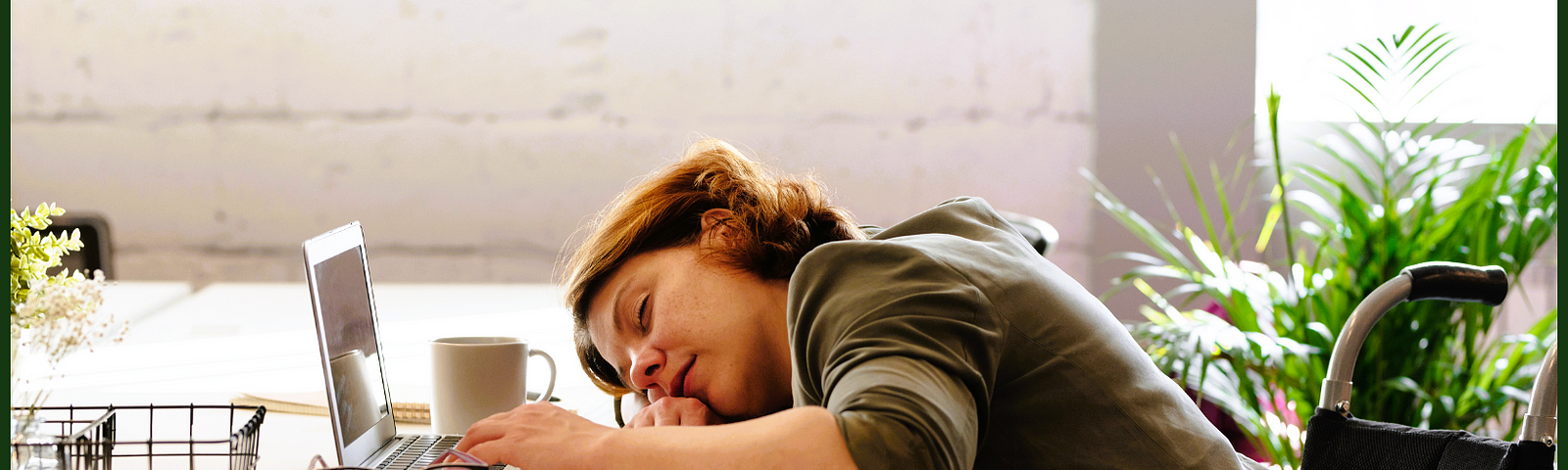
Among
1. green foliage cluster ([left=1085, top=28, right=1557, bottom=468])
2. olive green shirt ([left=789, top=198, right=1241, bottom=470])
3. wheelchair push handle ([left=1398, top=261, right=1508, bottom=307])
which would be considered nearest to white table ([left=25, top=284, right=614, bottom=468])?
olive green shirt ([left=789, top=198, right=1241, bottom=470])

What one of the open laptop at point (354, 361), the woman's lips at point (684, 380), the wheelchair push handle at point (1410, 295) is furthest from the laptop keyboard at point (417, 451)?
the wheelchair push handle at point (1410, 295)

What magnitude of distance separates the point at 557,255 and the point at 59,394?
5.72 feet

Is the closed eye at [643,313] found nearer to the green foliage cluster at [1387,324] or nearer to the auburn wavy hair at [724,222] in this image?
the auburn wavy hair at [724,222]

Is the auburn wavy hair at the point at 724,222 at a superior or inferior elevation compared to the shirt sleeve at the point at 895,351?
superior

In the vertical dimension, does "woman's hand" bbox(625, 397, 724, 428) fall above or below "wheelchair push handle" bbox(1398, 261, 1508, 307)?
below

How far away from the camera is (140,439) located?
3.13 ft

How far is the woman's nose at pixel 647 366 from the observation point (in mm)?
909

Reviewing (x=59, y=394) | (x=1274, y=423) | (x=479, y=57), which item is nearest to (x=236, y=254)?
(x=479, y=57)

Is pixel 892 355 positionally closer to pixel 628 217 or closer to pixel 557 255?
pixel 628 217

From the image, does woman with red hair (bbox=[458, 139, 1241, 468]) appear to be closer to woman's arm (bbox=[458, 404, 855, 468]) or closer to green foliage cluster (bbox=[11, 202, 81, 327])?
woman's arm (bbox=[458, 404, 855, 468])

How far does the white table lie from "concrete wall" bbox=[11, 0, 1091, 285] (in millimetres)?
655

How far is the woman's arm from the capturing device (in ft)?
1.81

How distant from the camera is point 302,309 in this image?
2152 mm

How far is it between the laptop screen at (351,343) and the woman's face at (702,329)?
0.71 feet
